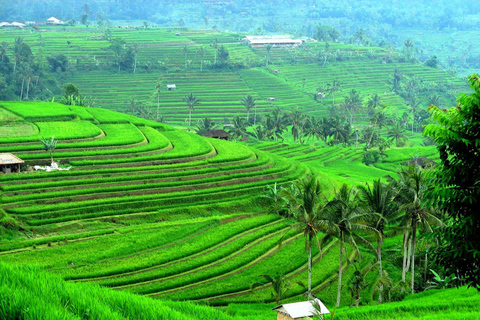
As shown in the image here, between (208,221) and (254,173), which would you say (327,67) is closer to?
(254,173)

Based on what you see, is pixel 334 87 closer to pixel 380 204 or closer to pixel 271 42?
pixel 271 42

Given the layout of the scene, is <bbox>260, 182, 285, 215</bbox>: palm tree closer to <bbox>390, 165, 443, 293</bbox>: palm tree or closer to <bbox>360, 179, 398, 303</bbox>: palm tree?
<bbox>360, 179, 398, 303</bbox>: palm tree

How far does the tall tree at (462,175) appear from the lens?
14.6 metres

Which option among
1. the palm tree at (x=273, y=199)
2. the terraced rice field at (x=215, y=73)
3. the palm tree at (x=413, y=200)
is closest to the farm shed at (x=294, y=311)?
the palm tree at (x=413, y=200)

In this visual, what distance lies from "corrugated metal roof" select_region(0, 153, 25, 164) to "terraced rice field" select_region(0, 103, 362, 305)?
129 cm

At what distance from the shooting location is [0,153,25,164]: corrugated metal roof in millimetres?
40250

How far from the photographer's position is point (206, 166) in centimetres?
4634

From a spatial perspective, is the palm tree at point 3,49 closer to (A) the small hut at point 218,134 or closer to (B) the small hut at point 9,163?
(A) the small hut at point 218,134

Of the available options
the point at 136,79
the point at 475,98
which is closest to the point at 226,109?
the point at 136,79

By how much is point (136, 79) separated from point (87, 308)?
10676 cm

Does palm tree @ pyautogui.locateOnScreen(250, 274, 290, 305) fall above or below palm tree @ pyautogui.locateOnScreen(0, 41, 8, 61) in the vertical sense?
below

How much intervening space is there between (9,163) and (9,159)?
1.57ft

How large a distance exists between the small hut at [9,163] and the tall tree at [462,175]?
105 ft

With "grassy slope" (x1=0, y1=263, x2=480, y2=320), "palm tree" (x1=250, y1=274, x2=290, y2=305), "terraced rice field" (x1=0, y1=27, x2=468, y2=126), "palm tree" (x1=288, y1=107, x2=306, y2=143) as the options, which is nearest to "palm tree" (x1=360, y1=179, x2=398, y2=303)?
"palm tree" (x1=250, y1=274, x2=290, y2=305)
